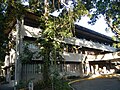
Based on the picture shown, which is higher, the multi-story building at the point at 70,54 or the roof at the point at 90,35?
the roof at the point at 90,35

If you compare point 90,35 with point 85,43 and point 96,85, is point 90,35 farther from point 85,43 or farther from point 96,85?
point 96,85

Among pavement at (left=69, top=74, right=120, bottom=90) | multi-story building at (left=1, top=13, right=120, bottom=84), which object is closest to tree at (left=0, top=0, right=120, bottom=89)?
multi-story building at (left=1, top=13, right=120, bottom=84)

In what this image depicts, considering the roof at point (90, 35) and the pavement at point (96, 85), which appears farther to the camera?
the roof at point (90, 35)

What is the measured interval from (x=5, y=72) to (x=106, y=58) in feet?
54.8

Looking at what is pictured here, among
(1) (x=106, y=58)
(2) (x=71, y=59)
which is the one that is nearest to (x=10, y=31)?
(2) (x=71, y=59)

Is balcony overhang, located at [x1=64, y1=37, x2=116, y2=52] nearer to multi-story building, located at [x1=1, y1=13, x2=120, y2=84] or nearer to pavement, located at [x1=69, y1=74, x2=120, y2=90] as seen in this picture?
multi-story building, located at [x1=1, y1=13, x2=120, y2=84]

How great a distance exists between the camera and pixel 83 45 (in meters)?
39.5

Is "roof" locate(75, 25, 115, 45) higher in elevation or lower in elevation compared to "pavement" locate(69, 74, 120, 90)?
higher

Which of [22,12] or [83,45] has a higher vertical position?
[22,12]

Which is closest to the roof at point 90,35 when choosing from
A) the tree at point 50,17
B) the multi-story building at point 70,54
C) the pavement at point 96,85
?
the multi-story building at point 70,54

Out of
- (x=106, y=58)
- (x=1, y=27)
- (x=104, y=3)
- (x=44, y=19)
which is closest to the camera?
(x=44, y=19)

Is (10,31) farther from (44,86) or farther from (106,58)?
(106,58)

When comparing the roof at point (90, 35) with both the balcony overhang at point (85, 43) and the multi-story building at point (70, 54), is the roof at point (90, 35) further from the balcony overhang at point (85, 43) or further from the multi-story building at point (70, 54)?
the balcony overhang at point (85, 43)

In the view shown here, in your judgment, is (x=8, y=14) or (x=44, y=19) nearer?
(x=44, y=19)
